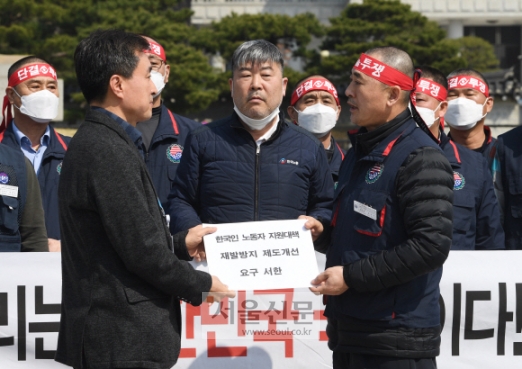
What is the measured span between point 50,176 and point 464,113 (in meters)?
3.19

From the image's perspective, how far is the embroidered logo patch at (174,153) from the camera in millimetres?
5555

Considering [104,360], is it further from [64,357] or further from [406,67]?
[406,67]

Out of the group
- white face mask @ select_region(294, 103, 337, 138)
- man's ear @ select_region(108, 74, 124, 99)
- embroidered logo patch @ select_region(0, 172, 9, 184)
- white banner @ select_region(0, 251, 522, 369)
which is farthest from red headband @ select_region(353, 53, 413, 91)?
white face mask @ select_region(294, 103, 337, 138)

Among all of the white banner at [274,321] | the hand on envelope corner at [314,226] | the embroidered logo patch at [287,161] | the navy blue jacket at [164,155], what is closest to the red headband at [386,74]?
the hand on envelope corner at [314,226]

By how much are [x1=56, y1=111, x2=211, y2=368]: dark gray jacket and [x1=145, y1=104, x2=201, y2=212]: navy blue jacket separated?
227cm

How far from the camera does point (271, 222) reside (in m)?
3.90

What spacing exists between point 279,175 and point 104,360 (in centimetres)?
159

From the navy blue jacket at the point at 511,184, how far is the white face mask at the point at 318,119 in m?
1.22

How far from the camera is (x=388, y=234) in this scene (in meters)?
3.57

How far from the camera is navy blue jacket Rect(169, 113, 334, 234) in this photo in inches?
173

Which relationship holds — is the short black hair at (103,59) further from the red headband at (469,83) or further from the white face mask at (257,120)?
the red headband at (469,83)

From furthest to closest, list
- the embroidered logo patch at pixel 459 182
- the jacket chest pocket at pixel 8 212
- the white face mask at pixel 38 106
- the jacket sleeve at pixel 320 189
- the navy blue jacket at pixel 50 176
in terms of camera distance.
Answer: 1. the white face mask at pixel 38 106
2. the navy blue jacket at pixel 50 176
3. the embroidered logo patch at pixel 459 182
4. the jacket chest pocket at pixel 8 212
5. the jacket sleeve at pixel 320 189

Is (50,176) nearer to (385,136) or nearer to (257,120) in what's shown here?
(257,120)

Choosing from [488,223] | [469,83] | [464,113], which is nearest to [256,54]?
[488,223]
